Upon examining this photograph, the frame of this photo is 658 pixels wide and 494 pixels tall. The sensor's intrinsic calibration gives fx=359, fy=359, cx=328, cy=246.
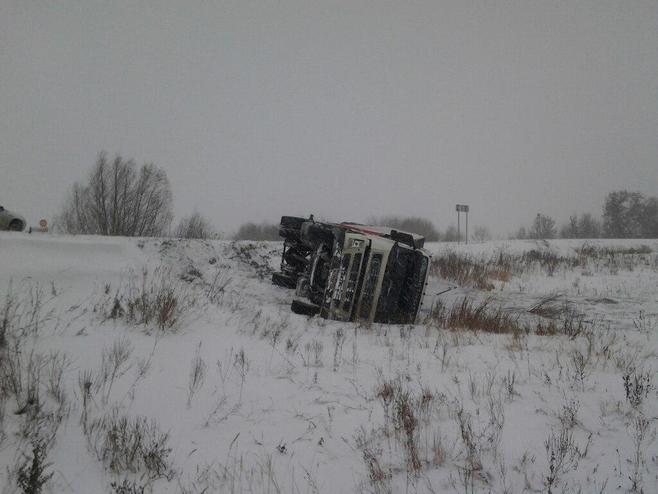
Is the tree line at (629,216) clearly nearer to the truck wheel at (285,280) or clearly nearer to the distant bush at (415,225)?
the distant bush at (415,225)

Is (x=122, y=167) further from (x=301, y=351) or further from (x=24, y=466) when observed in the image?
(x=24, y=466)

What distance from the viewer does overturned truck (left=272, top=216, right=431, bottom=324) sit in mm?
7238

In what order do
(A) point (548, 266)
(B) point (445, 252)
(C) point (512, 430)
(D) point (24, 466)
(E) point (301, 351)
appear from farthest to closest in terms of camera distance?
(B) point (445, 252), (A) point (548, 266), (E) point (301, 351), (C) point (512, 430), (D) point (24, 466)

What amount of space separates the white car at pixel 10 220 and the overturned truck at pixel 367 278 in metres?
10.3

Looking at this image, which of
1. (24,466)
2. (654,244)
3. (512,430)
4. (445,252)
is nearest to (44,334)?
(24,466)

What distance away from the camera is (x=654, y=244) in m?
21.1

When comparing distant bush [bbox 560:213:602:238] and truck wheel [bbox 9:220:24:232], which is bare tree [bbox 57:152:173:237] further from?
distant bush [bbox 560:213:602:238]

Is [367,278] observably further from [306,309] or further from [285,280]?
[285,280]

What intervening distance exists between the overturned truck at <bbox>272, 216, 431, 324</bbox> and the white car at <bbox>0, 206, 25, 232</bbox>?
10292 millimetres

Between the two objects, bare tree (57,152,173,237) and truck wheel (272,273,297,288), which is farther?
bare tree (57,152,173,237)

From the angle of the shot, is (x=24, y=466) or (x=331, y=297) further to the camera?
(x=331, y=297)

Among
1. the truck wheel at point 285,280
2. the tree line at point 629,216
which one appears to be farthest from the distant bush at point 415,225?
the truck wheel at point 285,280

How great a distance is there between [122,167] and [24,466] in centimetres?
2211

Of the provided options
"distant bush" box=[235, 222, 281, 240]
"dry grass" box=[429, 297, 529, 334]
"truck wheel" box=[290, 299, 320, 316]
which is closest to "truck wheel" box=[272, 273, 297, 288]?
"truck wheel" box=[290, 299, 320, 316]
